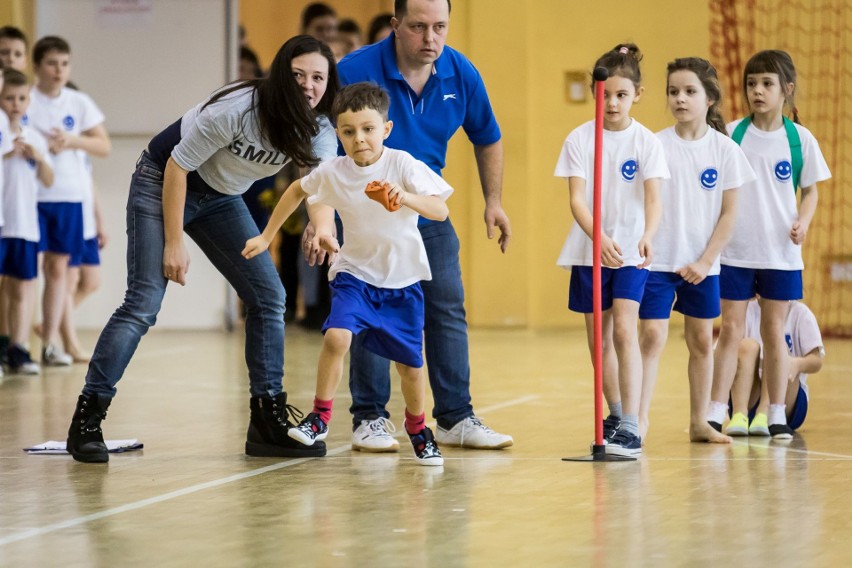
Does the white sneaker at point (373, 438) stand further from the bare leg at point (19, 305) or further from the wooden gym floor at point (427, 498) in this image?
the bare leg at point (19, 305)

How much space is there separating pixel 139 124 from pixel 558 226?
11.4ft

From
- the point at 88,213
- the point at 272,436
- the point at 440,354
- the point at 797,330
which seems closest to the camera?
the point at 272,436

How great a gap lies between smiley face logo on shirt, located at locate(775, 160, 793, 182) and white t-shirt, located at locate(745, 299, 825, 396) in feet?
1.86

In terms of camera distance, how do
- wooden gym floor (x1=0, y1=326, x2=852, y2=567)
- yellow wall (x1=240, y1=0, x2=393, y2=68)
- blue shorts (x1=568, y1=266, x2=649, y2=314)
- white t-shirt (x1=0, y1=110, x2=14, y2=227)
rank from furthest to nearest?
yellow wall (x1=240, y1=0, x2=393, y2=68) < white t-shirt (x1=0, y1=110, x2=14, y2=227) < blue shorts (x1=568, y1=266, x2=649, y2=314) < wooden gym floor (x1=0, y1=326, x2=852, y2=567)

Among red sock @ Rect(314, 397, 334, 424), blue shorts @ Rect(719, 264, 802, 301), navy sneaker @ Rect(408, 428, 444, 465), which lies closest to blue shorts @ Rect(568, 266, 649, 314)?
blue shorts @ Rect(719, 264, 802, 301)

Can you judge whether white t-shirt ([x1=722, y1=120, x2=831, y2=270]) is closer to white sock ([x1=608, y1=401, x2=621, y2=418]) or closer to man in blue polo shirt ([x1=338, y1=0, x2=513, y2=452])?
white sock ([x1=608, y1=401, x2=621, y2=418])

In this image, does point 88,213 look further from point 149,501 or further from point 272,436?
point 149,501

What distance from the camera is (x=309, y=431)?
15.7ft

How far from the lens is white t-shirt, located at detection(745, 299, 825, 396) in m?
5.89

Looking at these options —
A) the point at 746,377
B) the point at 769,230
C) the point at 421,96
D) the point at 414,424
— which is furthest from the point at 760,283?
the point at 414,424

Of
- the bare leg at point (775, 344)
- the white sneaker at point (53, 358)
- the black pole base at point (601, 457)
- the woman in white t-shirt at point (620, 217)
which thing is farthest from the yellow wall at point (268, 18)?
the black pole base at point (601, 457)

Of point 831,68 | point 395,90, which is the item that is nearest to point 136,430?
point 395,90

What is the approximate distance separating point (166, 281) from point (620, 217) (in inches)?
64.3

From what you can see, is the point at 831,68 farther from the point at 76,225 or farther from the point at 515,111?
the point at 76,225
